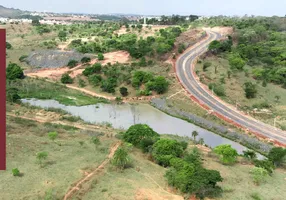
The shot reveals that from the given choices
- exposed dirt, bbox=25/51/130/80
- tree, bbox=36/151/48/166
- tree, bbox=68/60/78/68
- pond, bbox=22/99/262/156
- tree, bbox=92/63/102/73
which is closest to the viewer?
tree, bbox=36/151/48/166

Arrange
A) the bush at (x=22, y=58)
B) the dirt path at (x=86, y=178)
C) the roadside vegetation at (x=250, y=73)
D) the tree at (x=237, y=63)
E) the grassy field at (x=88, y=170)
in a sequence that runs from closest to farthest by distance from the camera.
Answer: the dirt path at (x=86, y=178) → the grassy field at (x=88, y=170) → the roadside vegetation at (x=250, y=73) → the tree at (x=237, y=63) → the bush at (x=22, y=58)

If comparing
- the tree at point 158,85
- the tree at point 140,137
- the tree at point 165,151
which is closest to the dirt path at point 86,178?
the tree at point 140,137

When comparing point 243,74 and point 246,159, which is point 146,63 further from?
point 246,159

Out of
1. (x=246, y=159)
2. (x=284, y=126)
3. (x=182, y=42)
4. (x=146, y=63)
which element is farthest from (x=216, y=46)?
(x=246, y=159)

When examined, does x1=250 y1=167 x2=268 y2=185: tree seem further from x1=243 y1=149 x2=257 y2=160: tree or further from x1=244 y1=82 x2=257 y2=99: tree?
x1=244 y1=82 x2=257 y2=99: tree

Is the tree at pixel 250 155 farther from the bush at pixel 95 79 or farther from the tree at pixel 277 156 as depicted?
the bush at pixel 95 79

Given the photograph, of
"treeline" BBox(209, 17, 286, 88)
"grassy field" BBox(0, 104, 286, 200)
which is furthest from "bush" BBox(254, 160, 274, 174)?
"treeline" BBox(209, 17, 286, 88)

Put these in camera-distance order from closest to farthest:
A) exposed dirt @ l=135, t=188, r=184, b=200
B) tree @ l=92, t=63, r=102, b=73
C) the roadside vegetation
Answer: exposed dirt @ l=135, t=188, r=184, b=200
the roadside vegetation
tree @ l=92, t=63, r=102, b=73
